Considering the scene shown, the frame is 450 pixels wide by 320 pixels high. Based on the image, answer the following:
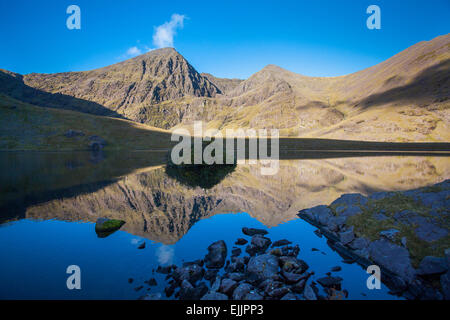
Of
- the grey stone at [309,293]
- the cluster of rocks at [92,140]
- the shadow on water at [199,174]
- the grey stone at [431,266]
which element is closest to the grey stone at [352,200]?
the grey stone at [431,266]

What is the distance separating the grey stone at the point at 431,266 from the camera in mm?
8586

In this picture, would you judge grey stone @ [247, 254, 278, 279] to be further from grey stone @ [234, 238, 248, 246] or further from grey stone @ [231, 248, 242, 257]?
grey stone @ [234, 238, 248, 246]

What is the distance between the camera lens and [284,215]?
18.1m

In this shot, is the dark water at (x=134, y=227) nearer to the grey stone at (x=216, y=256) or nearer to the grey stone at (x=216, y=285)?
the grey stone at (x=216, y=256)

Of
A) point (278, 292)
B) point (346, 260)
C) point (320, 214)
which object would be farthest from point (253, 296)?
point (320, 214)

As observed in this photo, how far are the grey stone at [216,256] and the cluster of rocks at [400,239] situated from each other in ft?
21.5

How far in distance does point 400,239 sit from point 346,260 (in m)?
2.95

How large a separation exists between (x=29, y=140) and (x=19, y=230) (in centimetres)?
11941

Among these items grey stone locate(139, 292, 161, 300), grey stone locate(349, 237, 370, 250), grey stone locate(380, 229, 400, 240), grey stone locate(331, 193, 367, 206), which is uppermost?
grey stone locate(331, 193, 367, 206)

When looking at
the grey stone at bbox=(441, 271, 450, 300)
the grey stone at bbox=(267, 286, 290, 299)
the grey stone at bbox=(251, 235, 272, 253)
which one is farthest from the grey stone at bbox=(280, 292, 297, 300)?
the grey stone at bbox=(441, 271, 450, 300)

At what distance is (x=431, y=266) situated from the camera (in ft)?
29.0

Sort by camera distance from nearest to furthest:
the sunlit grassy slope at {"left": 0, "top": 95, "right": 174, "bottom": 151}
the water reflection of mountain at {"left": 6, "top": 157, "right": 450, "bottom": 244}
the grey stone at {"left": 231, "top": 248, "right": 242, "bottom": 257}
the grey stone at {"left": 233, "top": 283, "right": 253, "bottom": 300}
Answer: the grey stone at {"left": 233, "top": 283, "right": 253, "bottom": 300} < the grey stone at {"left": 231, "top": 248, "right": 242, "bottom": 257} < the water reflection of mountain at {"left": 6, "top": 157, "right": 450, "bottom": 244} < the sunlit grassy slope at {"left": 0, "top": 95, "right": 174, "bottom": 151}

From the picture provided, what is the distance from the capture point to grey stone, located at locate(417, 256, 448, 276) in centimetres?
859
